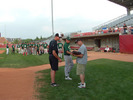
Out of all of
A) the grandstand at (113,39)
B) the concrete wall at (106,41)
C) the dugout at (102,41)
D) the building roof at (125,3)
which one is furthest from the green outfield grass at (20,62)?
the building roof at (125,3)

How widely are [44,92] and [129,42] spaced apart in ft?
53.3

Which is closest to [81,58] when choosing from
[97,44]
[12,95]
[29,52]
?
[12,95]

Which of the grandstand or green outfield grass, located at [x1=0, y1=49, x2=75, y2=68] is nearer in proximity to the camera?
green outfield grass, located at [x1=0, y1=49, x2=75, y2=68]

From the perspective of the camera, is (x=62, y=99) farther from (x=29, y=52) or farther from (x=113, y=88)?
(x=29, y=52)

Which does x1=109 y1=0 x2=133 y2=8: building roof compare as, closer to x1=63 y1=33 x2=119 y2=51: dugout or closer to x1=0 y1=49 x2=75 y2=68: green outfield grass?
x1=63 y1=33 x2=119 y2=51: dugout

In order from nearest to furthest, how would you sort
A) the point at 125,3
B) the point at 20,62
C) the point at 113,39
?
1. the point at 20,62
2. the point at 113,39
3. the point at 125,3

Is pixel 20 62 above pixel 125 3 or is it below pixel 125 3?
below

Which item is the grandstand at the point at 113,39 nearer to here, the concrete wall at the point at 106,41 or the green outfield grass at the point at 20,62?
the concrete wall at the point at 106,41

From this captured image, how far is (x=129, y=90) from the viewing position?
4.15m

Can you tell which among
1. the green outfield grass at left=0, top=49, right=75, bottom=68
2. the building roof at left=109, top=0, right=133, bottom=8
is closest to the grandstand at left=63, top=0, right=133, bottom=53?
the building roof at left=109, top=0, right=133, bottom=8

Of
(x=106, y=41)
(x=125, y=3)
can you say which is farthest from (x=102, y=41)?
(x=125, y=3)

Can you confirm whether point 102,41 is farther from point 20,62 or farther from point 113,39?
point 20,62

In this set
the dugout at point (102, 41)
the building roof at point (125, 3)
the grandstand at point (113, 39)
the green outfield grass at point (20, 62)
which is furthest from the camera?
the building roof at point (125, 3)

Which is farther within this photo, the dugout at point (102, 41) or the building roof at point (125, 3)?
the building roof at point (125, 3)
